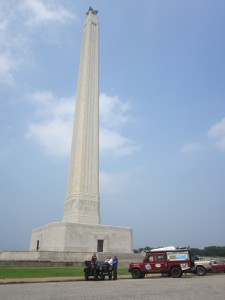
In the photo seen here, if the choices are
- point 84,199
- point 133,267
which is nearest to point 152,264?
point 133,267

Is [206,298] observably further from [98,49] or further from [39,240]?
[98,49]

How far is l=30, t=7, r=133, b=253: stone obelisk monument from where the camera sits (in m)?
35.6

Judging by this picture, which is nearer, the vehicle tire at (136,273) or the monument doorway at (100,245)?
the vehicle tire at (136,273)

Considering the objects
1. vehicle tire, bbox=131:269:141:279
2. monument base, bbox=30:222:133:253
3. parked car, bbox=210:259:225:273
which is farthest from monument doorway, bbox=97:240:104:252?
vehicle tire, bbox=131:269:141:279

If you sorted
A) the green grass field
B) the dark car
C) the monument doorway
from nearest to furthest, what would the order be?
the dark car < the green grass field < the monument doorway

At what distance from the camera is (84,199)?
125ft

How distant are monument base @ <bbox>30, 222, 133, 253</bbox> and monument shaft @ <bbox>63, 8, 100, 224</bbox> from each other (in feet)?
5.02

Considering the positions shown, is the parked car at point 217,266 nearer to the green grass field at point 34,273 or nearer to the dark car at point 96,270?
the dark car at point 96,270

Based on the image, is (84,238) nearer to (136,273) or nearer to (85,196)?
(85,196)

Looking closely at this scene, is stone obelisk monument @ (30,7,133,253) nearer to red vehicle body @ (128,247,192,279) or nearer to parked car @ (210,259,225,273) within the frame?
parked car @ (210,259,225,273)

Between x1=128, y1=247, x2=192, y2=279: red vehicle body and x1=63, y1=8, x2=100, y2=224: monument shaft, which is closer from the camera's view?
x1=128, y1=247, x2=192, y2=279: red vehicle body

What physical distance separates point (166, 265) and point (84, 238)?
1961 centimetres

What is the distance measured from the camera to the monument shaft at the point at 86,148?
3824cm

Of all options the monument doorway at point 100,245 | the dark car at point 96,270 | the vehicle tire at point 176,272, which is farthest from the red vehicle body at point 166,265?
the monument doorway at point 100,245
